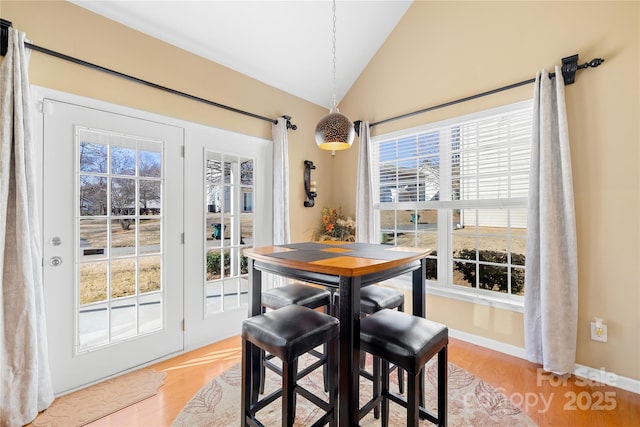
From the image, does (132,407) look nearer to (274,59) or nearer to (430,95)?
(274,59)

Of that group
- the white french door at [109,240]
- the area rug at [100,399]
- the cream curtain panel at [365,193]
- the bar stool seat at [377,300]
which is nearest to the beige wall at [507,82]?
the white french door at [109,240]

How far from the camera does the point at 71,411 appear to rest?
6.00ft

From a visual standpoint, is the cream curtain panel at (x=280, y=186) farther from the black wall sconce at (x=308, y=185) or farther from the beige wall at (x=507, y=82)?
the black wall sconce at (x=308, y=185)

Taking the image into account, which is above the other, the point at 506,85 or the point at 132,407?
the point at 506,85

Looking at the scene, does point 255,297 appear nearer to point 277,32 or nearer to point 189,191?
point 189,191

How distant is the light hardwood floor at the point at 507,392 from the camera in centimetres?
178

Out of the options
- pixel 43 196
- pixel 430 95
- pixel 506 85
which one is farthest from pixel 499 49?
pixel 43 196

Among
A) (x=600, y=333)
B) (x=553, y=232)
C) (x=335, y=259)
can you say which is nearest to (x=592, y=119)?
(x=553, y=232)

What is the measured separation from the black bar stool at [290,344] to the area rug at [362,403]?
328mm

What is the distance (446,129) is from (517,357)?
223cm

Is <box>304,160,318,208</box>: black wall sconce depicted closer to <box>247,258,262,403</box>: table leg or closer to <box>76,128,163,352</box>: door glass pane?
<box>76,128,163,352</box>: door glass pane

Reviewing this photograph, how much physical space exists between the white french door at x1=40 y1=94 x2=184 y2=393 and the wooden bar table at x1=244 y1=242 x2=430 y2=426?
3.69ft

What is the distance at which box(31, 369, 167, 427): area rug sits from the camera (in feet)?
5.78

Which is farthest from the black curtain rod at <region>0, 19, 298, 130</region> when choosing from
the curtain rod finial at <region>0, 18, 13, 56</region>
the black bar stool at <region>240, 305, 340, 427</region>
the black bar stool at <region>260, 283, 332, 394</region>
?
the black bar stool at <region>240, 305, 340, 427</region>
